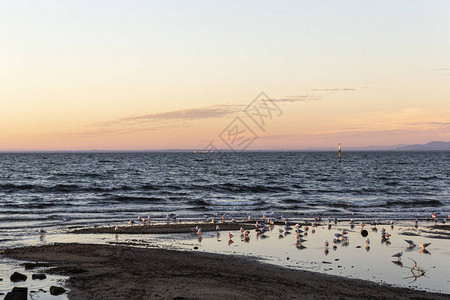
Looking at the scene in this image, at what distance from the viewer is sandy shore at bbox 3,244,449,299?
10.3 metres

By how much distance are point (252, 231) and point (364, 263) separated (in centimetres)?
699

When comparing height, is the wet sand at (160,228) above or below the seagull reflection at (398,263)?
below

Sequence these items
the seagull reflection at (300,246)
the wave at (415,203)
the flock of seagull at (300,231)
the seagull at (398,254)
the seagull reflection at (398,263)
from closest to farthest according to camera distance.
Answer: the seagull reflection at (398,263), the seagull at (398,254), the seagull reflection at (300,246), the flock of seagull at (300,231), the wave at (415,203)

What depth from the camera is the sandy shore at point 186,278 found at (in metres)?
10.3

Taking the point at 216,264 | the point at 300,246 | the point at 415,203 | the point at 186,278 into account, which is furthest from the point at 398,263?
the point at 415,203

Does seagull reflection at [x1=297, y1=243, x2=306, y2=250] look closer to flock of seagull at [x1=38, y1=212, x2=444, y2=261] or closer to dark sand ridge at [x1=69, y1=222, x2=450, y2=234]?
flock of seagull at [x1=38, y1=212, x2=444, y2=261]

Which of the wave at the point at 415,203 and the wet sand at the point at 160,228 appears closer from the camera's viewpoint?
the wet sand at the point at 160,228

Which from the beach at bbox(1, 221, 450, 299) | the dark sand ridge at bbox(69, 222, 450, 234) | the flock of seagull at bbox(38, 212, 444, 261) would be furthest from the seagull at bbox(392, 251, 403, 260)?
the dark sand ridge at bbox(69, 222, 450, 234)

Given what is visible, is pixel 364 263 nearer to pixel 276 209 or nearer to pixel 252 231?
pixel 252 231

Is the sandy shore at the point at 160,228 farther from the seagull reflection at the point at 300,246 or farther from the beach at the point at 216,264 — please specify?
the seagull reflection at the point at 300,246

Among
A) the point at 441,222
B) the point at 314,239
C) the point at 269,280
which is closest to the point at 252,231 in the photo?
the point at 314,239

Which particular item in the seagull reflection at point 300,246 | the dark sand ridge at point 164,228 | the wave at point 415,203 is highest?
the seagull reflection at point 300,246

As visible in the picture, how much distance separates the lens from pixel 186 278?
11.6 m

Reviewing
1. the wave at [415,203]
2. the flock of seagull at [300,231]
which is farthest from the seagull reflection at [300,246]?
the wave at [415,203]
